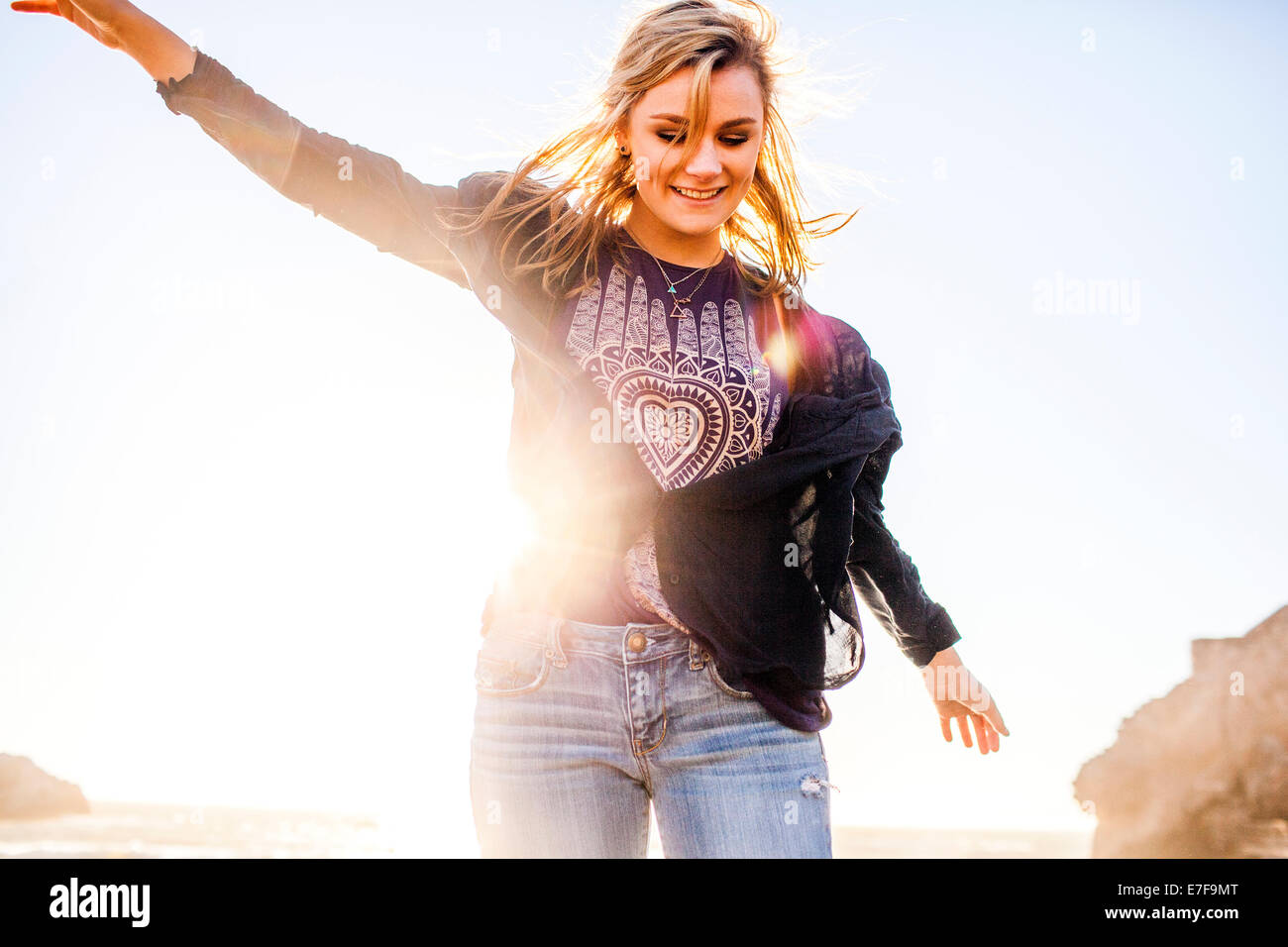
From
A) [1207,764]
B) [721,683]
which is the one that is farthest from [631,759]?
[1207,764]

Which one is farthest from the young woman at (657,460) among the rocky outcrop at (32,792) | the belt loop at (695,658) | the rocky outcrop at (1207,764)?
the rocky outcrop at (32,792)

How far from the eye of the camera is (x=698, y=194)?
228 cm

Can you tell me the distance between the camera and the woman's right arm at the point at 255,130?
2.08 metres

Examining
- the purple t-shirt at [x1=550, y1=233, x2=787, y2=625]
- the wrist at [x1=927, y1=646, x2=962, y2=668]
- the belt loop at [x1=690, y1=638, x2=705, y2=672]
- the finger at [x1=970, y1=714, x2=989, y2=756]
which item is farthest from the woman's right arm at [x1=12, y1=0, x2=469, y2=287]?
the finger at [x1=970, y1=714, x2=989, y2=756]

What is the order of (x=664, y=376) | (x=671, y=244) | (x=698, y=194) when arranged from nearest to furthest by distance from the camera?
(x=664, y=376), (x=698, y=194), (x=671, y=244)

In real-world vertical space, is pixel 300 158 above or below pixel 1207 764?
above

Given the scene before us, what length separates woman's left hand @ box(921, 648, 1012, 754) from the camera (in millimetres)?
2447

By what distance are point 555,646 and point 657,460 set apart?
0.49 m

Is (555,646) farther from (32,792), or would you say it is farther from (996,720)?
(32,792)

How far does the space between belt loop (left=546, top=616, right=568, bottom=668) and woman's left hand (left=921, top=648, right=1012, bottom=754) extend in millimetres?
1128
